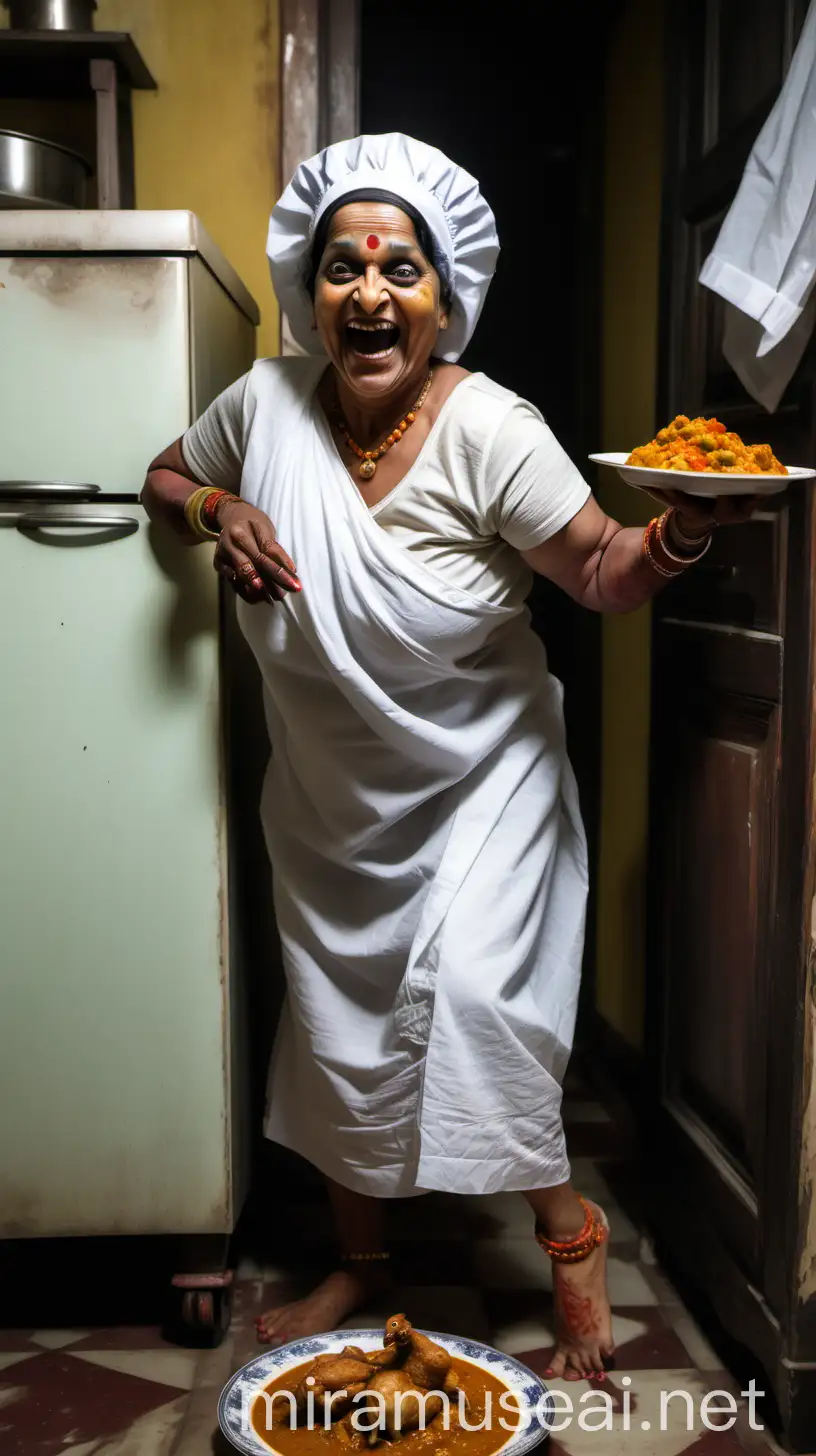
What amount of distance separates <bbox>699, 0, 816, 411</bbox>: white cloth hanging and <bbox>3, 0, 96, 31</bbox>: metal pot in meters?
1.11

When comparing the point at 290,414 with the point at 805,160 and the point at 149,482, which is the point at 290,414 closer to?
the point at 149,482

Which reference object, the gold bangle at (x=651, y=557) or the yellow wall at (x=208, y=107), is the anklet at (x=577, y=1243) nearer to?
the gold bangle at (x=651, y=557)

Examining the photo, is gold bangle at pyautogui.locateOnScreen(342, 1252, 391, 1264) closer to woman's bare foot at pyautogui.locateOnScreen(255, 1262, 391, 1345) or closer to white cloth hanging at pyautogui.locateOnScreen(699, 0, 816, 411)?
woman's bare foot at pyautogui.locateOnScreen(255, 1262, 391, 1345)

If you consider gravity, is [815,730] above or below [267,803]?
above

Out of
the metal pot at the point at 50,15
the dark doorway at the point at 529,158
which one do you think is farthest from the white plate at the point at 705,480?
the dark doorway at the point at 529,158

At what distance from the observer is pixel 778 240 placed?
4.60ft

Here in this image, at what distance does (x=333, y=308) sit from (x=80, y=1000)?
3.17ft

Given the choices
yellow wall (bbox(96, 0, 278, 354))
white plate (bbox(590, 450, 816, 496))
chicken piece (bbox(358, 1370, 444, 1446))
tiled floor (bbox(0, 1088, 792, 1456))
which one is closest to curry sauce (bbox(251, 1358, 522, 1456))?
chicken piece (bbox(358, 1370, 444, 1446))

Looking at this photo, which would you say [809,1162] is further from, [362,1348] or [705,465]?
[705,465]

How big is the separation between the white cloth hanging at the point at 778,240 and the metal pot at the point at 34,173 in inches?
37.0

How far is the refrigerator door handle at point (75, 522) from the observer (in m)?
1.64

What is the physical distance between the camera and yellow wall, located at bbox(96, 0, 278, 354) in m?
2.13

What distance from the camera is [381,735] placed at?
159 centimetres

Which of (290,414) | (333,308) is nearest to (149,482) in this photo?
(290,414)
